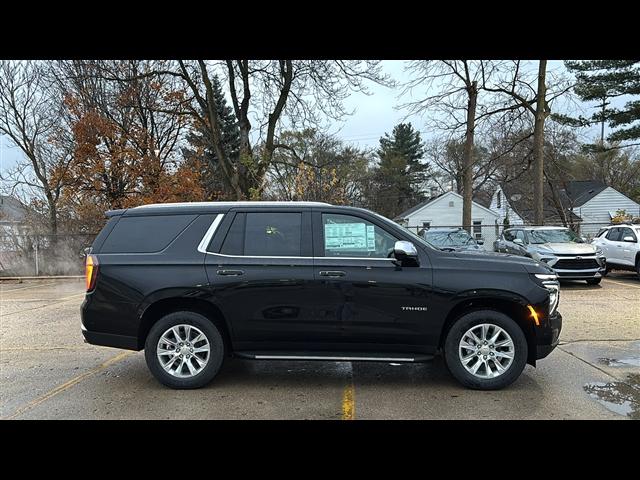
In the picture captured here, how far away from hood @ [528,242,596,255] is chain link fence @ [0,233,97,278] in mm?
16141

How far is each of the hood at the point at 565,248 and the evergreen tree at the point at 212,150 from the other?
12931 millimetres

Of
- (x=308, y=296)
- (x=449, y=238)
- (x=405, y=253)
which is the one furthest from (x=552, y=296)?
(x=449, y=238)

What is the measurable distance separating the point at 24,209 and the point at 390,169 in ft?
123

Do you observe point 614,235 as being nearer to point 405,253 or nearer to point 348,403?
point 405,253

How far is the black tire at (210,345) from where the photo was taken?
4664 millimetres

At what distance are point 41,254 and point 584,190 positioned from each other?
44.8 metres

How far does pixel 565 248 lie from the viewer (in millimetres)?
11430

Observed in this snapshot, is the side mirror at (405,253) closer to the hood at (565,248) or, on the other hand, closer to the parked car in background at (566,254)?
the parked car in background at (566,254)

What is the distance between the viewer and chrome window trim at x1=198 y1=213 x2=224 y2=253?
15.7 ft

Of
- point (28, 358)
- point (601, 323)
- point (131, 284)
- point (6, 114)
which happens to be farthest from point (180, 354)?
point (6, 114)

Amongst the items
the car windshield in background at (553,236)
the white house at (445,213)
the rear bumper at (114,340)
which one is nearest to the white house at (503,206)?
the white house at (445,213)

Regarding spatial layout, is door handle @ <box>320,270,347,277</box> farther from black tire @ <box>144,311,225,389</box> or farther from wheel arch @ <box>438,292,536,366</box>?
black tire @ <box>144,311,225,389</box>
